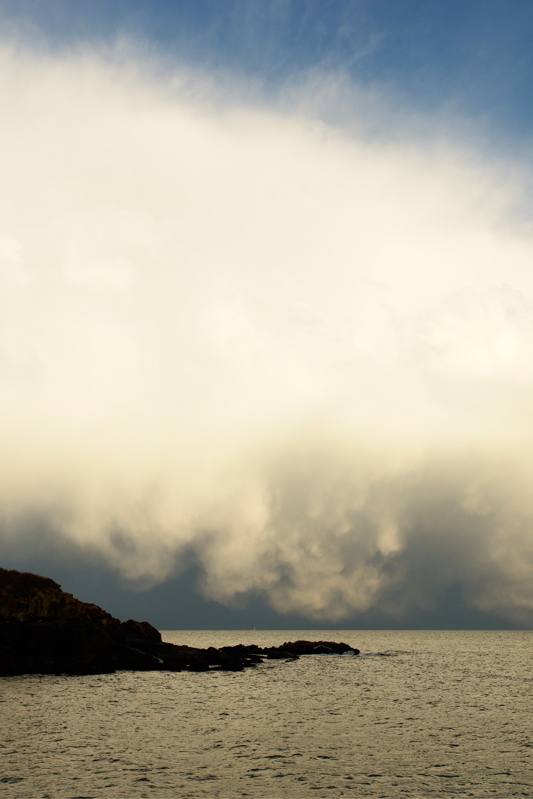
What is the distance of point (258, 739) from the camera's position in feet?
123

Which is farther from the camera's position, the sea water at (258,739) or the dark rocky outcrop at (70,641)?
the dark rocky outcrop at (70,641)

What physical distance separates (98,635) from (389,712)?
40.3m

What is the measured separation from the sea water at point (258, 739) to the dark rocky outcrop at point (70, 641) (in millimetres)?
4253

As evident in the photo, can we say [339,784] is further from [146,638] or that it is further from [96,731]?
[146,638]

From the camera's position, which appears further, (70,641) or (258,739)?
A: (70,641)

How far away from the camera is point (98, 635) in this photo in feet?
247

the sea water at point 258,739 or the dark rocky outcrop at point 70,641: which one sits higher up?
the dark rocky outcrop at point 70,641

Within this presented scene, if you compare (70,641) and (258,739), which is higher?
(70,641)

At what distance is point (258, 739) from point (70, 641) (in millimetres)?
43256

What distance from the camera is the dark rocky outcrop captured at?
69875 millimetres

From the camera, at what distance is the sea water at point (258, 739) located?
87.5 feet

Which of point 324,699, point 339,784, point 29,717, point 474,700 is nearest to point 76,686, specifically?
point 29,717

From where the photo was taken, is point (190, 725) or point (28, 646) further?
point (28, 646)

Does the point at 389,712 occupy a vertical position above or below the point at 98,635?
below
